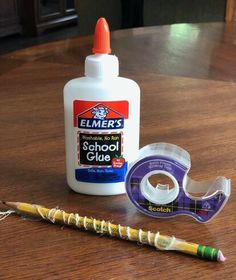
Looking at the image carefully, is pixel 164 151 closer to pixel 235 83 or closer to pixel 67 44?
pixel 235 83

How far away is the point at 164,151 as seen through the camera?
0.57 m

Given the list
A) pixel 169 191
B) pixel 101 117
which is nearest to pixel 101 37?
pixel 101 117

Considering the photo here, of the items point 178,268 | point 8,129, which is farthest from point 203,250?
point 8,129

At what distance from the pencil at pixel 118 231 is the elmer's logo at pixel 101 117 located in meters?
0.11

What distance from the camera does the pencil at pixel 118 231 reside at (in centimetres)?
52

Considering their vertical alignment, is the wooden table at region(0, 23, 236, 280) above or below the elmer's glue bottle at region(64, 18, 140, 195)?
below

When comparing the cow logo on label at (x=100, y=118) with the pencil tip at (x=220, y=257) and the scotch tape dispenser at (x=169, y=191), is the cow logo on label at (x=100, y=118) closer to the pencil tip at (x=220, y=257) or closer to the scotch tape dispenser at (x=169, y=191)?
the scotch tape dispenser at (x=169, y=191)

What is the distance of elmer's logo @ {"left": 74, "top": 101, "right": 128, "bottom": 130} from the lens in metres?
0.60

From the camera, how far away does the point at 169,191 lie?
1.94 ft

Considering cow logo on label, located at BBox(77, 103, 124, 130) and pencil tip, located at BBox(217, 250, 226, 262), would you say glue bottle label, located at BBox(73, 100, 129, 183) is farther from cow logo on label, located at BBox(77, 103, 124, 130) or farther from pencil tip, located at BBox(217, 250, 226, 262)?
pencil tip, located at BBox(217, 250, 226, 262)

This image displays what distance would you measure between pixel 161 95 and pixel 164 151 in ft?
1.70

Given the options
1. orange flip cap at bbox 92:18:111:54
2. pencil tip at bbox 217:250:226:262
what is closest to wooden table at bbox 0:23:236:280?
pencil tip at bbox 217:250:226:262

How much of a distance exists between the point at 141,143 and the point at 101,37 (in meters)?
0.26

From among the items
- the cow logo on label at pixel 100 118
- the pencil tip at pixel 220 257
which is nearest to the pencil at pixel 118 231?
the pencil tip at pixel 220 257
